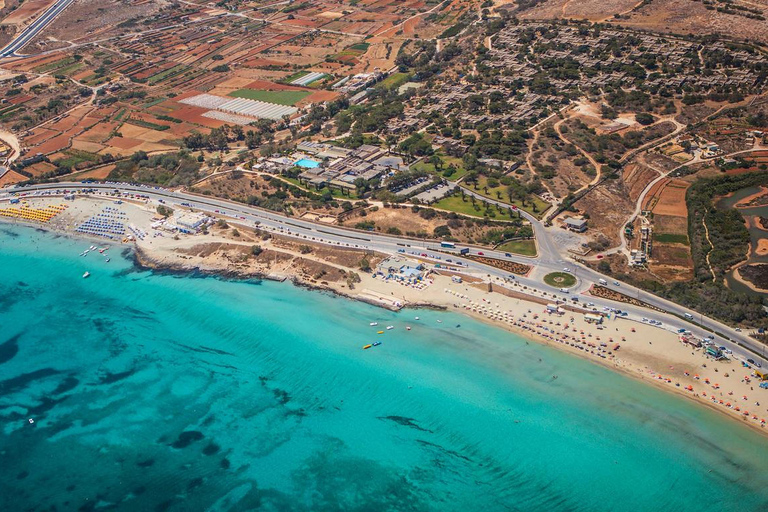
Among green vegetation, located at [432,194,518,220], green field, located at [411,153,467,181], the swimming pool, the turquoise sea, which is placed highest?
the swimming pool

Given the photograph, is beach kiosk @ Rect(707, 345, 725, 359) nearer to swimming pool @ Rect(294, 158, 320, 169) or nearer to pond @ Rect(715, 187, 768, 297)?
pond @ Rect(715, 187, 768, 297)

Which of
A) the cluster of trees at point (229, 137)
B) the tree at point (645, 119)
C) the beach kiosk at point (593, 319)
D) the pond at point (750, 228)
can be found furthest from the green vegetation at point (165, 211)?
the tree at point (645, 119)

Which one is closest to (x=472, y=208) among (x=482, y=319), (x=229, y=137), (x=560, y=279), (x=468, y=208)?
(x=468, y=208)

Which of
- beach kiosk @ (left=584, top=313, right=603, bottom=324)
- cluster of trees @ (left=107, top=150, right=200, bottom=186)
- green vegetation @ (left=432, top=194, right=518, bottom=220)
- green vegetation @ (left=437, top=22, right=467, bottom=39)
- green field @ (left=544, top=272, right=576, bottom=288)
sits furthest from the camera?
green vegetation @ (left=437, top=22, right=467, bottom=39)

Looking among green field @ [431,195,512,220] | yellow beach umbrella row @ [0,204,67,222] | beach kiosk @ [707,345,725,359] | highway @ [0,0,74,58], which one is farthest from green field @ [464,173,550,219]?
highway @ [0,0,74,58]

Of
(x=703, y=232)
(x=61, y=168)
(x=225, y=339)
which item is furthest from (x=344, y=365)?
(x=61, y=168)

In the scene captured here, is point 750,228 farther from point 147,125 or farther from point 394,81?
point 147,125
